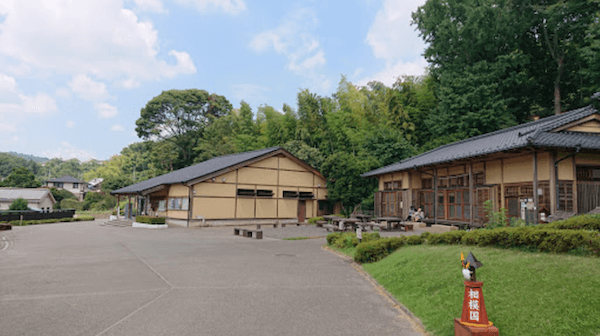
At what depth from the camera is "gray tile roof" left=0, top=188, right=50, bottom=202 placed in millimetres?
45219

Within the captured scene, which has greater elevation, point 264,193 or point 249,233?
point 264,193

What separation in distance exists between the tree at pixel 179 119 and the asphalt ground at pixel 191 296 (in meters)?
43.2

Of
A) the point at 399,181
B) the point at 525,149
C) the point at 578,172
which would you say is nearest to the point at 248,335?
the point at 525,149

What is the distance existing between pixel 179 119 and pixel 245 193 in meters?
31.8

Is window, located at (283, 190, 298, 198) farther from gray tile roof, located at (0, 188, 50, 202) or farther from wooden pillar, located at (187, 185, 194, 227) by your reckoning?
gray tile roof, located at (0, 188, 50, 202)

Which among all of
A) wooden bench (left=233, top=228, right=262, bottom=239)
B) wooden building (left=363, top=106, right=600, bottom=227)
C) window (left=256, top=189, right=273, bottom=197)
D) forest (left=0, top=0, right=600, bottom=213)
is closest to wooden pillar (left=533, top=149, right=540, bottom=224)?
wooden building (left=363, top=106, right=600, bottom=227)

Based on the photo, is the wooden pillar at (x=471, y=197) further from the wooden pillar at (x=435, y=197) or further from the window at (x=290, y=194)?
the window at (x=290, y=194)

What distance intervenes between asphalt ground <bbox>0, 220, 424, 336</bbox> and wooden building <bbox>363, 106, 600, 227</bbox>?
8176mm

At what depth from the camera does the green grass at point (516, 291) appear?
166 inches

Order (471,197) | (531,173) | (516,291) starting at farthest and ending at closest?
1. (471,197)
2. (531,173)
3. (516,291)

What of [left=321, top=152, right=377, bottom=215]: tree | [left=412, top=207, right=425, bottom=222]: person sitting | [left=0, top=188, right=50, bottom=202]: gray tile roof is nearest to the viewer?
[left=412, top=207, right=425, bottom=222]: person sitting

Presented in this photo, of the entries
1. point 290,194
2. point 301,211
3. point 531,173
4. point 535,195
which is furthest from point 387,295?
point 301,211

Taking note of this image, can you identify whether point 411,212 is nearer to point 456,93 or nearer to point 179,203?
point 456,93

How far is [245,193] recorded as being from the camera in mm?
26688
